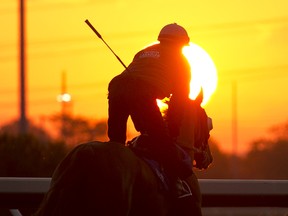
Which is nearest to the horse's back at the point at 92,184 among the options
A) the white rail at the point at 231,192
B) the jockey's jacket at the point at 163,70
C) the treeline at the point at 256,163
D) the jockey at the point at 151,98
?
the jockey at the point at 151,98

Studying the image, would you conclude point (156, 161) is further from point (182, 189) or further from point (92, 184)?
point (92, 184)

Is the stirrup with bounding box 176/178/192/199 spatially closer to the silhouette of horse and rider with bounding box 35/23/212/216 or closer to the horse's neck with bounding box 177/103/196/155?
the silhouette of horse and rider with bounding box 35/23/212/216

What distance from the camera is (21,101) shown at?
36656 millimetres

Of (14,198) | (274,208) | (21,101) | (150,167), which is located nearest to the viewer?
(150,167)

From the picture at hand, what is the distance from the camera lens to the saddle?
382 inches

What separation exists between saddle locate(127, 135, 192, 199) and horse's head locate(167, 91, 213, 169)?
172 millimetres

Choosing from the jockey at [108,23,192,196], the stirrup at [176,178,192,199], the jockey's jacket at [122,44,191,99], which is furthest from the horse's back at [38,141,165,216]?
the jockey's jacket at [122,44,191,99]

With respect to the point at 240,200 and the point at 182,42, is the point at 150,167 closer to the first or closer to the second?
the point at 182,42

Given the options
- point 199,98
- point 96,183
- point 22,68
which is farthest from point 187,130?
point 22,68

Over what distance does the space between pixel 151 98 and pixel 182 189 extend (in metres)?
0.77

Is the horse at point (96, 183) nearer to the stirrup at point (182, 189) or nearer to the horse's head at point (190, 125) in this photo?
the stirrup at point (182, 189)

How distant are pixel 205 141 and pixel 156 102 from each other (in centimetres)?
84

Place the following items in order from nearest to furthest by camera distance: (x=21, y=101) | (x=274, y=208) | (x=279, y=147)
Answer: (x=274, y=208)
(x=21, y=101)
(x=279, y=147)

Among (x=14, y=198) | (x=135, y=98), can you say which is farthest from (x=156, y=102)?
(x=14, y=198)
